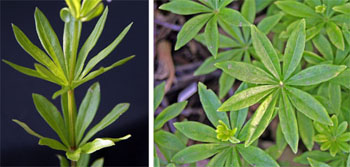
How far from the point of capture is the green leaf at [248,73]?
661 mm

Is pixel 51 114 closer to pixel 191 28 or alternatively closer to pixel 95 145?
pixel 95 145

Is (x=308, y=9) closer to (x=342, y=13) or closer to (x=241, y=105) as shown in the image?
(x=342, y=13)

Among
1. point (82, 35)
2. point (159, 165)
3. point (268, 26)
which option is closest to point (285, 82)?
point (268, 26)

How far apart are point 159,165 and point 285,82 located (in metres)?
0.31

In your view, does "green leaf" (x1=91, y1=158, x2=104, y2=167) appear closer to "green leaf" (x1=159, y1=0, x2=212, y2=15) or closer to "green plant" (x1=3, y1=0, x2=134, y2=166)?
"green plant" (x1=3, y1=0, x2=134, y2=166)

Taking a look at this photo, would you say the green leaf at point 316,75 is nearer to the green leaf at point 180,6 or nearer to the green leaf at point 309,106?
the green leaf at point 309,106

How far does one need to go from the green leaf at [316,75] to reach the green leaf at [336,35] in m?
0.10

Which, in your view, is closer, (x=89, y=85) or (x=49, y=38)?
(x=49, y=38)

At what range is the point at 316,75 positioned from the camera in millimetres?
647

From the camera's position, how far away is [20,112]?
0.80 m

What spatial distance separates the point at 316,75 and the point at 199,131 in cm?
24

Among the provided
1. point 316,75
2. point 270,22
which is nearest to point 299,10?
point 270,22

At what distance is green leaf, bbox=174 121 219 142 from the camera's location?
2.35 ft

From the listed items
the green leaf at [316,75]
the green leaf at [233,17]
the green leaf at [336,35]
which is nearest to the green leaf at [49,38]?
the green leaf at [233,17]
